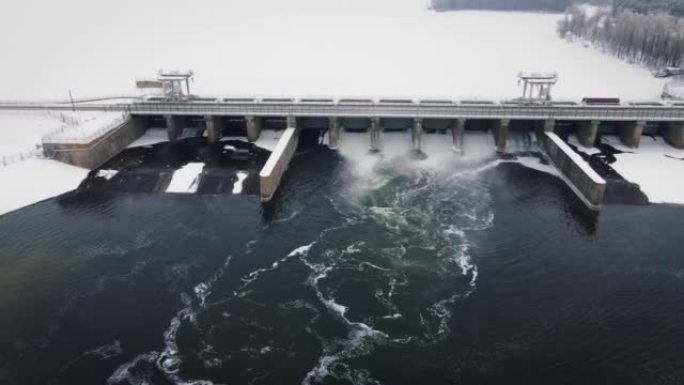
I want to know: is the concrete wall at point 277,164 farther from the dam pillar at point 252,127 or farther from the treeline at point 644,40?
the treeline at point 644,40

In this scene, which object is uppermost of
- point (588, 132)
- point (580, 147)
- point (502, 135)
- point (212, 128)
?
point (212, 128)

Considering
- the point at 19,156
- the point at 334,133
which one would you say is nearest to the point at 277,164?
the point at 334,133

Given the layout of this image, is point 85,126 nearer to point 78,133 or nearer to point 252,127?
point 78,133

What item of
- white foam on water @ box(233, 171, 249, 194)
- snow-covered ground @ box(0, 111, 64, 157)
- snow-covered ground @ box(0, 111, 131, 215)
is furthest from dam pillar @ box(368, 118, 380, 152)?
snow-covered ground @ box(0, 111, 64, 157)

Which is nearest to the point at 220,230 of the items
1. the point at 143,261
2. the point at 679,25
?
the point at 143,261

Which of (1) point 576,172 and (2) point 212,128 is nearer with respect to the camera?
(1) point 576,172

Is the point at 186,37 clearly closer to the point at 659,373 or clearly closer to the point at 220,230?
the point at 220,230
